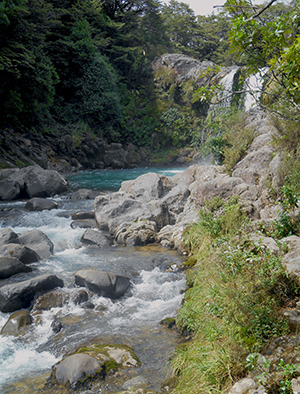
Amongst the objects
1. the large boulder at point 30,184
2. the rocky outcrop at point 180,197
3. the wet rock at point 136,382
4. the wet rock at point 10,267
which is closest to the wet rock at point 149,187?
the rocky outcrop at point 180,197

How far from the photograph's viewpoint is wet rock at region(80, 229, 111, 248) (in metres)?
8.48

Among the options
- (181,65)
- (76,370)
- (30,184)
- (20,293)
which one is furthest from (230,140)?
(181,65)

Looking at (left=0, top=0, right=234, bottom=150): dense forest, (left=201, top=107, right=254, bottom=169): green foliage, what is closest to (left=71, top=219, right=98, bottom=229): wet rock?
(left=201, top=107, right=254, bottom=169): green foliage

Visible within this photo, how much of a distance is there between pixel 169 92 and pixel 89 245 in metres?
25.8

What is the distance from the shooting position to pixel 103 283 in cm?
577

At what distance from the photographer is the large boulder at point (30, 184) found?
12.6 m

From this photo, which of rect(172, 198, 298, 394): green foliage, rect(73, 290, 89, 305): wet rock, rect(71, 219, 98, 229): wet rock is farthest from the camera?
rect(71, 219, 98, 229): wet rock

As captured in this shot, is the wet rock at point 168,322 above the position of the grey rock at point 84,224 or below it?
below

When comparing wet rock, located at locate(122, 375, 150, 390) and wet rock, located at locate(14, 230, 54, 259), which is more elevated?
wet rock, located at locate(14, 230, 54, 259)

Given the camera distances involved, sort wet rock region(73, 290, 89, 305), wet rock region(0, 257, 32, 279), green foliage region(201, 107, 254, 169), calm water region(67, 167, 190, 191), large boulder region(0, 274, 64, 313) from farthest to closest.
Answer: calm water region(67, 167, 190, 191), green foliage region(201, 107, 254, 169), wet rock region(0, 257, 32, 279), wet rock region(73, 290, 89, 305), large boulder region(0, 274, 64, 313)

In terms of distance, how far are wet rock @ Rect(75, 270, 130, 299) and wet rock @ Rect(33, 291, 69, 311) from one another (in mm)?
471

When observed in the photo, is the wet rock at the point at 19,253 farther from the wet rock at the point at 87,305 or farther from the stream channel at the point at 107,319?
the wet rock at the point at 87,305

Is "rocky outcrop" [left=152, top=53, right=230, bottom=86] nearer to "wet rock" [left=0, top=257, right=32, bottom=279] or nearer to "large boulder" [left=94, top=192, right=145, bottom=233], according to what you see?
"large boulder" [left=94, top=192, right=145, bottom=233]

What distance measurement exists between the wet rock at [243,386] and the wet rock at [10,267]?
537 centimetres
